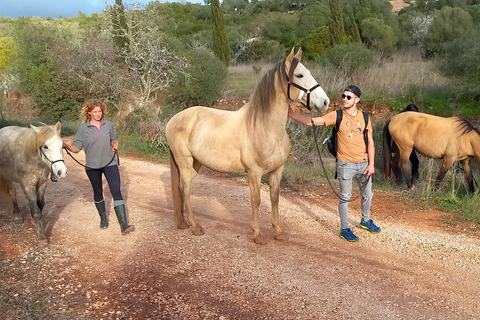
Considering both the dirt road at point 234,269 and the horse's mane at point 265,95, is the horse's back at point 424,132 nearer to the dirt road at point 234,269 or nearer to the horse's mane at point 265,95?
the dirt road at point 234,269

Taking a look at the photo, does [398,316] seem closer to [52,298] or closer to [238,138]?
[238,138]

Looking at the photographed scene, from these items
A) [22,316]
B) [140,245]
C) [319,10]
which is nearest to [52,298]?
[22,316]

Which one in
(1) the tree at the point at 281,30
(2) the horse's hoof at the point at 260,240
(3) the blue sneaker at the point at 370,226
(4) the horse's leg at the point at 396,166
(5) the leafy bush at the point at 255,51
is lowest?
(4) the horse's leg at the point at 396,166

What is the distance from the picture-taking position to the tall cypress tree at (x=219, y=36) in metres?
23.2

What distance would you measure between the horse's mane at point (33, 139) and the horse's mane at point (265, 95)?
2423 mm

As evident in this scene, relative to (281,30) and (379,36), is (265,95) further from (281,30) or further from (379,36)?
(281,30)

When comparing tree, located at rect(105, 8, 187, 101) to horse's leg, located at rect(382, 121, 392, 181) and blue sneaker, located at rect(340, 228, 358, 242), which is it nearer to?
horse's leg, located at rect(382, 121, 392, 181)

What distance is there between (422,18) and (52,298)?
3352 cm

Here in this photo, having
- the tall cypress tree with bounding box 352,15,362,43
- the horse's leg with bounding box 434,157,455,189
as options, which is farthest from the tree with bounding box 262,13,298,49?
the horse's leg with bounding box 434,157,455,189

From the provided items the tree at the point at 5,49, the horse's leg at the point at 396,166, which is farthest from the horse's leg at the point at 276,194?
the tree at the point at 5,49

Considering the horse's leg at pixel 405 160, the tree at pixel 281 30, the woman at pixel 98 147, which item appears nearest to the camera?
the woman at pixel 98 147

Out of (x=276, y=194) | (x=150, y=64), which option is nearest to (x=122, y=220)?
(x=276, y=194)

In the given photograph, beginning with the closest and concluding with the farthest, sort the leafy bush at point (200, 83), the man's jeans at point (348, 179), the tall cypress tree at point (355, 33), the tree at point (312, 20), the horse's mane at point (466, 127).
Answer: the man's jeans at point (348, 179) < the horse's mane at point (466, 127) < the leafy bush at point (200, 83) < the tall cypress tree at point (355, 33) < the tree at point (312, 20)

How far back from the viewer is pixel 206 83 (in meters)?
16.4
